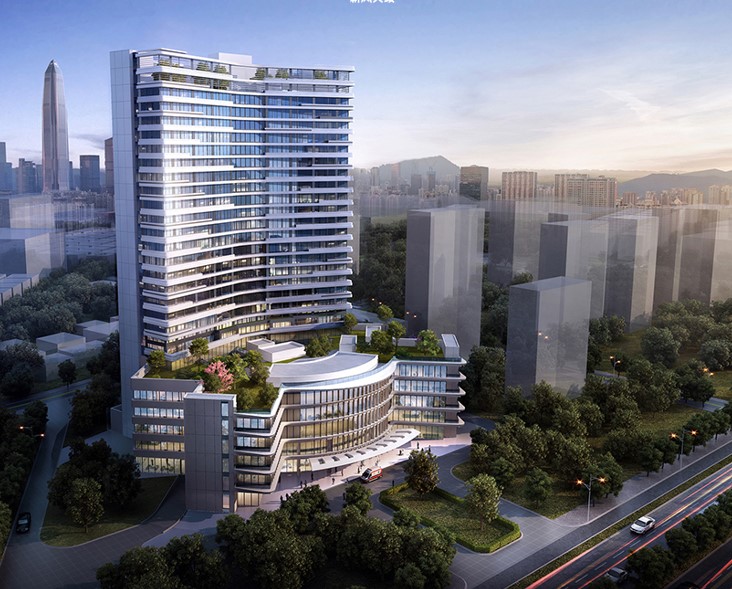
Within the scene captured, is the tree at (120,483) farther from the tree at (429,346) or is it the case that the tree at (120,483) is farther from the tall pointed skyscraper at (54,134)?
the tall pointed skyscraper at (54,134)

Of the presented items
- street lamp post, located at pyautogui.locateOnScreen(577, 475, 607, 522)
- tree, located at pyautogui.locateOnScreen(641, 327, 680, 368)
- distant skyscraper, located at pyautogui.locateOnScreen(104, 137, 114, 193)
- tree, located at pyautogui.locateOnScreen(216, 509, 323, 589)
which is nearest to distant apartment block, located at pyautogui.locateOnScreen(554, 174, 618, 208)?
tree, located at pyautogui.locateOnScreen(641, 327, 680, 368)

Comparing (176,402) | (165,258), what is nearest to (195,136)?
(165,258)

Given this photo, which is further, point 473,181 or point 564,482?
point 473,181

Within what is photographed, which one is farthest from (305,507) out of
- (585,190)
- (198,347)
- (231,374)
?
(585,190)

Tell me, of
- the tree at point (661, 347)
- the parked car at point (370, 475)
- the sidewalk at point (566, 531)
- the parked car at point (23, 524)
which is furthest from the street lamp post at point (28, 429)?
the tree at point (661, 347)

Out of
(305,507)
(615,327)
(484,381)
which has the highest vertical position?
(615,327)

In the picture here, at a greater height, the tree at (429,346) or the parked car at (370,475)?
the tree at (429,346)

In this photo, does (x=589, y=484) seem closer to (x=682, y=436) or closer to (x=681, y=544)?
(x=681, y=544)
